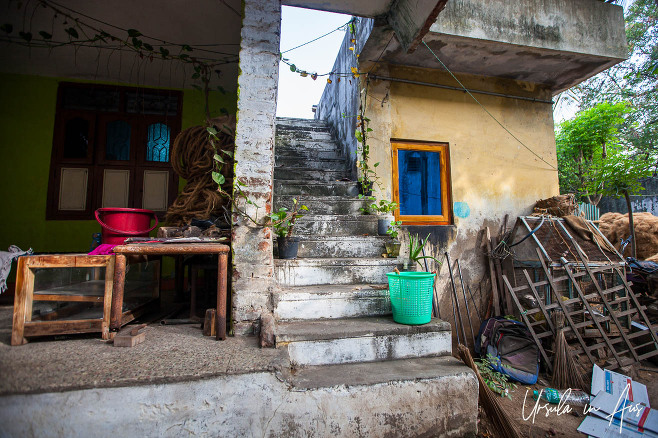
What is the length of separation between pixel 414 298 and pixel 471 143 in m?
4.25

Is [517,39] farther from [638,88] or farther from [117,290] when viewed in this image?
[638,88]

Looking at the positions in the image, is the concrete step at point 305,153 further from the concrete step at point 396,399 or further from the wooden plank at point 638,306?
the wooden plank at point 638,306

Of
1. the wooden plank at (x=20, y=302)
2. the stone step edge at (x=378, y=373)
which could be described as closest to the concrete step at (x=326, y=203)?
the stone step edge at (x=378, y=373)

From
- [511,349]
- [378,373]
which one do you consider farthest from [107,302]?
[511,349]

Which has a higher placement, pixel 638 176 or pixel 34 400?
pixel 638 176

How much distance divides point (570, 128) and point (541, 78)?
13.6 feet

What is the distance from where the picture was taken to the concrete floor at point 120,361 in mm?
1876

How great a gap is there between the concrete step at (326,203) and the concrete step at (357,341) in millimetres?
2009

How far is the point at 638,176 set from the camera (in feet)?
18.4

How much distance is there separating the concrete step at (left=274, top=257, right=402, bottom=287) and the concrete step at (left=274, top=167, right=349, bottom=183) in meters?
2.14

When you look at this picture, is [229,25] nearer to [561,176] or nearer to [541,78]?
[541,78]

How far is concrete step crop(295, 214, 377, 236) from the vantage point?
411 centimetres

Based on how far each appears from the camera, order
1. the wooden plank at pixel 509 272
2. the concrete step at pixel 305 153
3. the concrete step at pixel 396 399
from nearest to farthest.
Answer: the concrete step at pixel 396 399 < the wooden plank at pixel 509 272 < the concrete step at pixel 305 153

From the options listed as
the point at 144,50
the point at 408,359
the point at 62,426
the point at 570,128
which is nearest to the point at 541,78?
the point at 570,128
